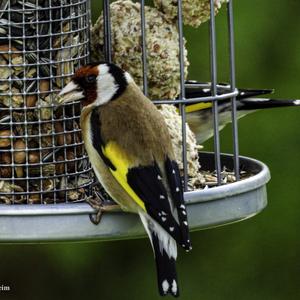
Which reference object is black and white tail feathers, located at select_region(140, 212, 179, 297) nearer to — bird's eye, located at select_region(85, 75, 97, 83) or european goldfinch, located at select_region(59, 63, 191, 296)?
european goldfinch, located at select_region(59, 63, 191, 296)

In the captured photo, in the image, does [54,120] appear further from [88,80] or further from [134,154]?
[134,154]

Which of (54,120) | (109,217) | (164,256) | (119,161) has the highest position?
(54,120)

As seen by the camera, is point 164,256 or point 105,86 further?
point 105,86

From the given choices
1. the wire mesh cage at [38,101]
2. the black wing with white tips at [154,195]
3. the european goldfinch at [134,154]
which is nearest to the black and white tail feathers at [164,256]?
the european goldfinch at [134,154]

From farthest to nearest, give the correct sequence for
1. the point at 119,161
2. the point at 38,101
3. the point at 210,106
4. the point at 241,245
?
the point at 241,245 < the point at 210,106 < the point at 38,101 < the point at 119,161

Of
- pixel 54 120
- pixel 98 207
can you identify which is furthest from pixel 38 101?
pixel 98 207

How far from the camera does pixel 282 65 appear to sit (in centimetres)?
876

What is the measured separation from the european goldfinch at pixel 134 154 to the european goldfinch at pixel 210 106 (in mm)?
887

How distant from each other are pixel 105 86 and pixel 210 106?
1219mm

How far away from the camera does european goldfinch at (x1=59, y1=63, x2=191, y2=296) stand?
6471mm

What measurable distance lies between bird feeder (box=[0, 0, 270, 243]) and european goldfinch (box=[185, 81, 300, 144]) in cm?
55

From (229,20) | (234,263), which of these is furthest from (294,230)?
(229,20)

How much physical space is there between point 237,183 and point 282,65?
2.17 meters

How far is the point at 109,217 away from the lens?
21.4ft
